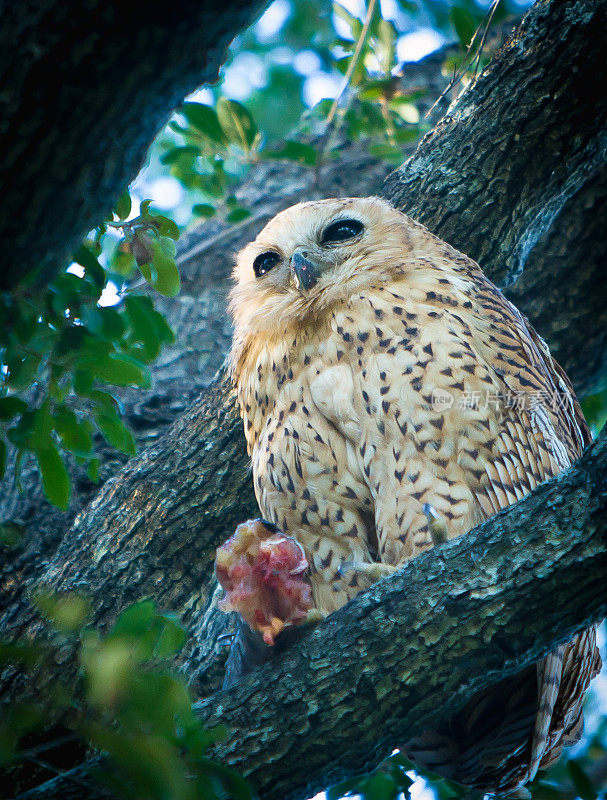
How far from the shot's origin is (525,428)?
249 centimetres

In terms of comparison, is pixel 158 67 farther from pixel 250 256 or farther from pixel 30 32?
pixel 250 256

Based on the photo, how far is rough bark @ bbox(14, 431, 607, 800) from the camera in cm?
175

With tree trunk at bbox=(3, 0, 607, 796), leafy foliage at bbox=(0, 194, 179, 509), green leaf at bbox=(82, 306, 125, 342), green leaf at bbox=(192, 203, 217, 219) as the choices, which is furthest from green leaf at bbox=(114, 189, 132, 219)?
green leaf at bbox=(192, 203, 217, 219)

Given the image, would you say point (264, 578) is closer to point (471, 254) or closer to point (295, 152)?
point (471, 254)

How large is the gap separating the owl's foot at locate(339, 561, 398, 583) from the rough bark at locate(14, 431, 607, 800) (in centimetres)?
34

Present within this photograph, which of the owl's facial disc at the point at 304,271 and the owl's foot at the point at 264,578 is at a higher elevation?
the owl's facial disc at the point at 304,271

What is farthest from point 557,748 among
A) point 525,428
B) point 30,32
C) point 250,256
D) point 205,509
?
point 30,32

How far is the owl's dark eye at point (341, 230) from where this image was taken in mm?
3084

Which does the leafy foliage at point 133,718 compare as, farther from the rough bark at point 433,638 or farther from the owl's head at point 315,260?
the owl's head at point 315,260

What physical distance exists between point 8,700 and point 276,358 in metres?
1.50

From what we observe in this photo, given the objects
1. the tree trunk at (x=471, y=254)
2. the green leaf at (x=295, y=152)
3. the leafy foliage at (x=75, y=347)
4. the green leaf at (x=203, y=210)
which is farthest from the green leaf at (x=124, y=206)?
the green leaf at (x=203, y=210)

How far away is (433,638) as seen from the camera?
182 centimetres

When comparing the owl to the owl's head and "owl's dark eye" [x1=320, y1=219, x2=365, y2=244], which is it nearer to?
the owl's head

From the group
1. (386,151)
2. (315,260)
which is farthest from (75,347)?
(386,151)
